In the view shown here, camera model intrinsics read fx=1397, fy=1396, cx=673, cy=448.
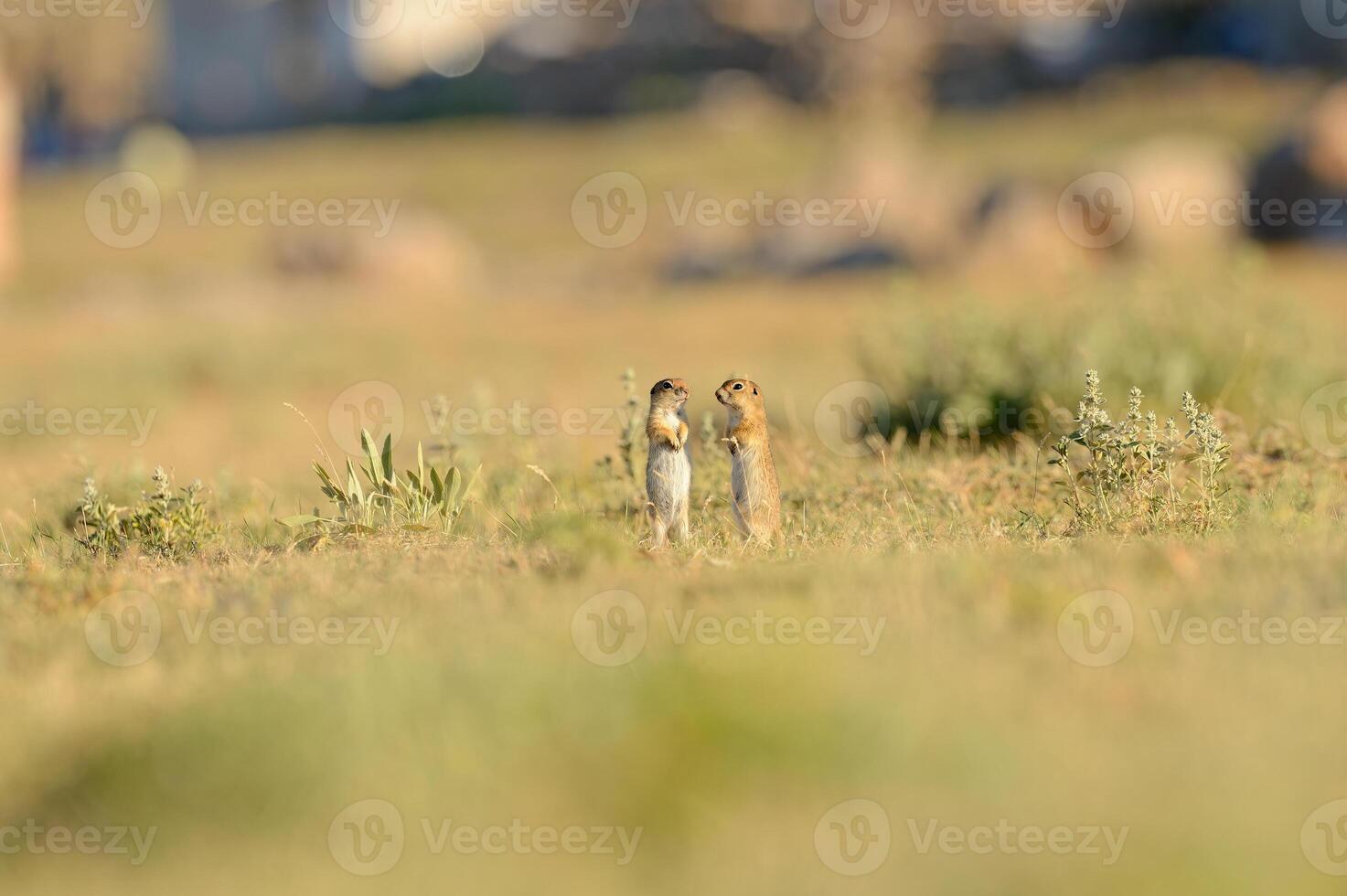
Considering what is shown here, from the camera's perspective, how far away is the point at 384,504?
232 inches

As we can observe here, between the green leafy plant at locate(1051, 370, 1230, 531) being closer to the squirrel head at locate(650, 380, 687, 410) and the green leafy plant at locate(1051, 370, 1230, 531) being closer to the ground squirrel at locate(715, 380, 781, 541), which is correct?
the ground squirrel at locate(715, 380, 781, 541)

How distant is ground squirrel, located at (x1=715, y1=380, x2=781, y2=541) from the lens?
5.21m

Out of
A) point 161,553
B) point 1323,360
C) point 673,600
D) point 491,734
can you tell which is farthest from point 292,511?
point 1323,360

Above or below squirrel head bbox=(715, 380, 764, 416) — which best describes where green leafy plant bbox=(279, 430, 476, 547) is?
below

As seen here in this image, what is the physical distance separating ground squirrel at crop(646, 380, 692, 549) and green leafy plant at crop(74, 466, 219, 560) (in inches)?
71.3

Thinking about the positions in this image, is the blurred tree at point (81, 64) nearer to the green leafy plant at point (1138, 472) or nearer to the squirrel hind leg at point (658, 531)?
the squirrel hind leg at point (658, 531)

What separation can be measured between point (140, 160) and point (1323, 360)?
47.4 metres

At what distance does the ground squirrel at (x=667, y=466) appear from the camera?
5184 millimetres

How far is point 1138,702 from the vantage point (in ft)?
10.5

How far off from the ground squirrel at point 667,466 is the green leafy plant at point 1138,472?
1.36 meters

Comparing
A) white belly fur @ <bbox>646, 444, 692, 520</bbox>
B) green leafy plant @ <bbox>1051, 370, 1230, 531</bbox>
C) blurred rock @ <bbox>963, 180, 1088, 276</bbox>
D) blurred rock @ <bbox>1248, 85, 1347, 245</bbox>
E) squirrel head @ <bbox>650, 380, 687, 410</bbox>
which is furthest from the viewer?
blurred rock @ <bbox>1248, 85, 1347, 245</bbox>

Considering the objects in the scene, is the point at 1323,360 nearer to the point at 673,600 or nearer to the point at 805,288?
the point at 673,600

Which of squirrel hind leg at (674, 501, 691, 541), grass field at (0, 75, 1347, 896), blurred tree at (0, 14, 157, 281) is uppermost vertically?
blurred tree at (0, 14, 157, 281)

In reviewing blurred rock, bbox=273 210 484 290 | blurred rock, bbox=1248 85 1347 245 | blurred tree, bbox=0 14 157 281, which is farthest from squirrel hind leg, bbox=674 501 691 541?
blurred tree, bbox=0 14 157 281
